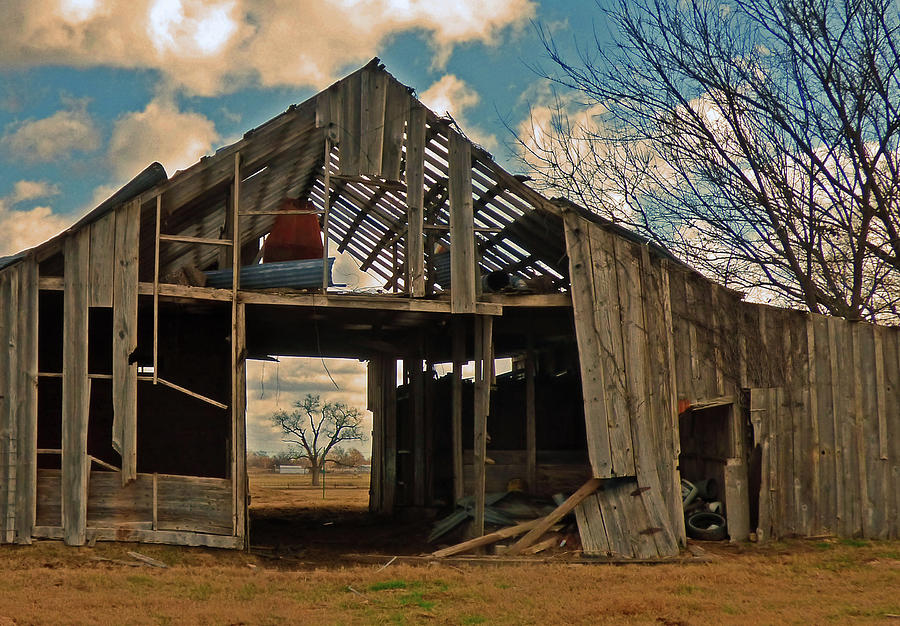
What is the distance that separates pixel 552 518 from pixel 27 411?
8.08 metres

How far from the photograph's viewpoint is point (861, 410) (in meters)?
17.5

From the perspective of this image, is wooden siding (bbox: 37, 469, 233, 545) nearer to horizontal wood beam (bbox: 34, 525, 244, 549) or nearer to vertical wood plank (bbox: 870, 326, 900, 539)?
horizontal wood beam (bbox: 34, 525, 244, 549)

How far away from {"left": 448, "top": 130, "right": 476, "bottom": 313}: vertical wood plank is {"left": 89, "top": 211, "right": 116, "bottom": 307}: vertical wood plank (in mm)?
5275

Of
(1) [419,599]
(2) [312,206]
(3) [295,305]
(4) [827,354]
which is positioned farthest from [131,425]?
(4) [827,354]

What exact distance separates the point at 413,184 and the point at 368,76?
1962 millimetres

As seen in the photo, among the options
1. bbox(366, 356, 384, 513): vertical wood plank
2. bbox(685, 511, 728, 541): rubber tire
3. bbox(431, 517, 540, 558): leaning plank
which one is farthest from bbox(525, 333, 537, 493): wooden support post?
bbox(366, 356, 384, 513): vertical wood plank

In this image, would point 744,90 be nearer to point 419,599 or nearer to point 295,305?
point 295,305

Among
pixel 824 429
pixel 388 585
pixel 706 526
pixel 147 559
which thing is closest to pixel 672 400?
pixel 706 526

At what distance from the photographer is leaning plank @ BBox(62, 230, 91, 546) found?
14109mm

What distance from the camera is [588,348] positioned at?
16172 millimetres

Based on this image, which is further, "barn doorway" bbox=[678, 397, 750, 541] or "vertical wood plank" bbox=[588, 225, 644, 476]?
"barn doorway" bbox=[678, 397, 750, 541]

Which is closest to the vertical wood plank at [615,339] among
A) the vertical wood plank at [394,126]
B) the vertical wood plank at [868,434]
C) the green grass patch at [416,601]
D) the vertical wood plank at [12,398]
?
the vertical wood plank at [394,126]

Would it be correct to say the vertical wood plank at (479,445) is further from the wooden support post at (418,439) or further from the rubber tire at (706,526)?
the wooden support post at (418,439)

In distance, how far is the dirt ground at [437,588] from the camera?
10539mm
